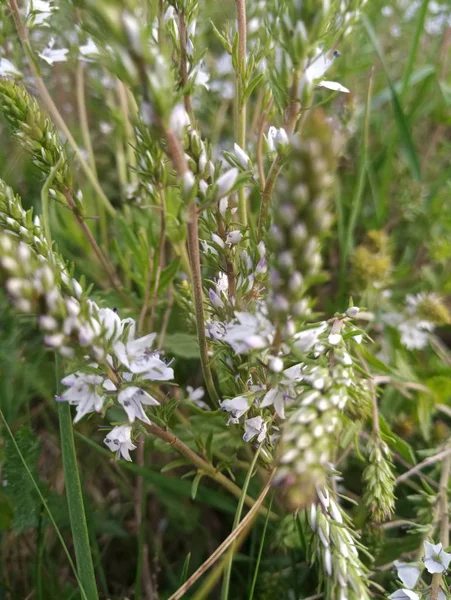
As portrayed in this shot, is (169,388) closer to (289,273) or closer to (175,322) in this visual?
(175,322)

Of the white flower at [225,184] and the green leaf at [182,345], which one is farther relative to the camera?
the green leaf at [182,345]

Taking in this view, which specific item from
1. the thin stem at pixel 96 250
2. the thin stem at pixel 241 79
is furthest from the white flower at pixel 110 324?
the thin stem at pixel 96 250

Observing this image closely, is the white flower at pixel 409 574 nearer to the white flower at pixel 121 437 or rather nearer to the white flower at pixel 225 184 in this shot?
the white flower at pixel 121 437

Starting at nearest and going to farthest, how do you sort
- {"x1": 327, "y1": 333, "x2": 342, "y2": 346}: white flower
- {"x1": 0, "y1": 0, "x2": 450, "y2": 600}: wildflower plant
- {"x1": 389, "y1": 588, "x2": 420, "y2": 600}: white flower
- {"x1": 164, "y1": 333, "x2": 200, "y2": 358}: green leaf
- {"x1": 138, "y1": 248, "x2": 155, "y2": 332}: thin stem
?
{"x1": 0, "y1": 0, "x2": 450, "y2": 600}: wildflower plant → {"x1": 327, "y1": 333, "x2": 342, "y2": 346}: white flower → {"x1": 389, "y1": 588, "x2": 420, "y2": 600}: white flower → {"x1": 138, "y1": 248, "x2": 155, "y2": 332}: thin stem → {"x1": 164, "y1": 333, "x2": 200, "y2": 358}: green leaf

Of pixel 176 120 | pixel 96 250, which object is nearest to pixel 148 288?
pixel 96 250

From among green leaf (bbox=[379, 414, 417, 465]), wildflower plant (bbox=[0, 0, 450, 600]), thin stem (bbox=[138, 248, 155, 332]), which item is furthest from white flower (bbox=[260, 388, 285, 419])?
thin stem (bbox=[138, 248, 155, 332])

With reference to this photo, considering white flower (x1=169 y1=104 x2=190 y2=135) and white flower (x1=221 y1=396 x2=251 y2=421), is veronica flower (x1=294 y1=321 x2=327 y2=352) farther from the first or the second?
white flower (x1=169 y1=104 x2=190 y2=135)
